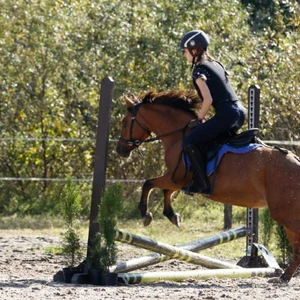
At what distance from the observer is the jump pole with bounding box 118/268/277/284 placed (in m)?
8.49

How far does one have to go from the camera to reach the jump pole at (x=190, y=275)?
8.49m

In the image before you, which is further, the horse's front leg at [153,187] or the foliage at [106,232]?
the horse's front leg at [153,187]

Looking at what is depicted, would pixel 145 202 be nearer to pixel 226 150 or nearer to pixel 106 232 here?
pixel 226 150

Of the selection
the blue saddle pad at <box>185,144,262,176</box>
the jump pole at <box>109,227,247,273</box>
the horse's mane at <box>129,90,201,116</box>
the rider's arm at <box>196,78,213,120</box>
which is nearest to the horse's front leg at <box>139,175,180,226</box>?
the jump pole at <box>109,227,247,273</box>

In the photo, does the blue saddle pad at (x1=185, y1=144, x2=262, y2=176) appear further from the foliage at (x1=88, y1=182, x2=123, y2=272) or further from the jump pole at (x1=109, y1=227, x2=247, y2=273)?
the foliage at (x1=88, y1=182, x2=123, y2=272)

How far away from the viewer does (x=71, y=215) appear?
877 centimetres

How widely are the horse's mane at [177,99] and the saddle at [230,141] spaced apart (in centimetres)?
58

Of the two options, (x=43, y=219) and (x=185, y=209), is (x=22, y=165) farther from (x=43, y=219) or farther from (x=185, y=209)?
(x=185, y=209)

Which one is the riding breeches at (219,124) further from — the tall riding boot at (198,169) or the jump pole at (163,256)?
the jump pole at (163,256)

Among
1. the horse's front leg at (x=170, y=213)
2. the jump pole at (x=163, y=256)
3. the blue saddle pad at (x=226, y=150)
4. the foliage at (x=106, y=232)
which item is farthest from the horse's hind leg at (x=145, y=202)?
the foliage at (x=106, y=232)

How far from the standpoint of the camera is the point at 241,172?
9.02m

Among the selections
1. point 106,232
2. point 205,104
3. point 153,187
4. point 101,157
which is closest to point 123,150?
point 153,187

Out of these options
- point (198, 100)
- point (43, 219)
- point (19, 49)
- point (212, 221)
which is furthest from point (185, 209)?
point (198, 100)

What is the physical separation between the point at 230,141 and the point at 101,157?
4.16 feet
